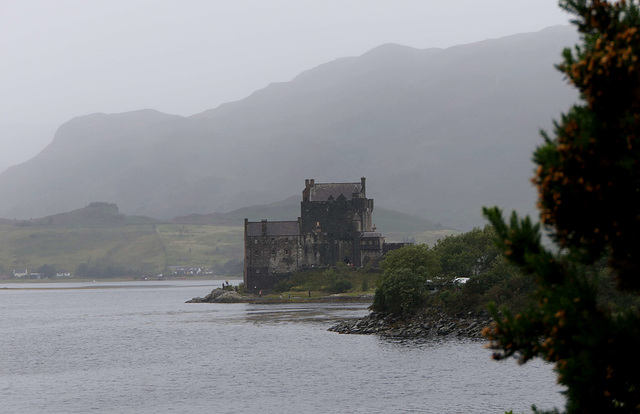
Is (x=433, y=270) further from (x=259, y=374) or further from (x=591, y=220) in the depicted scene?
(x=591, y=220)

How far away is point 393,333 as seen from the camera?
309 ft

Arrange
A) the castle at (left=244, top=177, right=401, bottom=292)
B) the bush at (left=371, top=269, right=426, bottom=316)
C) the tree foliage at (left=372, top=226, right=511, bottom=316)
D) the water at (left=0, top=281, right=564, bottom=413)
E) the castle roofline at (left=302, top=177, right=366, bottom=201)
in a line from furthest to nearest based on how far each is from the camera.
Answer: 1. the castle roofline at (left=302, top=177, right=366, bottom=201)
2. the castle at (left=244, top=177, right=401, bottom=292)
3. the bush at (left=371, top=269, right=426, bottom=316)
4. the tree foliage at (left=372, top=226, right=511, bottom=316)
5. the water at (left=0, top=281, right=564, bottom=413)

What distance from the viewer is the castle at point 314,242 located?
567ft

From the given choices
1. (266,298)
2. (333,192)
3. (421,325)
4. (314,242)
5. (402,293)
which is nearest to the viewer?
(421,325)

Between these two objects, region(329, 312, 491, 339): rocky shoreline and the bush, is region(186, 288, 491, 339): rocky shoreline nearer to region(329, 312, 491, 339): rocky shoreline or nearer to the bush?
region(329, 312, 491, 339): rocky shoreline

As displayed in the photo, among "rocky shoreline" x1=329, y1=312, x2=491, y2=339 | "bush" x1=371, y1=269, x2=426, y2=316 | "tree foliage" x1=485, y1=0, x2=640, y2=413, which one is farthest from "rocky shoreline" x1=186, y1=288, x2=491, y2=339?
"tree foliage" x1=485, y1=0, x2=640, y2=413

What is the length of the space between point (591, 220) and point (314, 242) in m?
159

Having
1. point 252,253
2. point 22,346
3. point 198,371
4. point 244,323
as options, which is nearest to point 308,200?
point 252,253

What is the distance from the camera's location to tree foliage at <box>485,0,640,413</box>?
15.6m

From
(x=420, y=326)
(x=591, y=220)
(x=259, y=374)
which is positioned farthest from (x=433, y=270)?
(x=591, y=220)

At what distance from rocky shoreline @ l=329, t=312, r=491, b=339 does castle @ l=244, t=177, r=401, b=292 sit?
69614 millimetres

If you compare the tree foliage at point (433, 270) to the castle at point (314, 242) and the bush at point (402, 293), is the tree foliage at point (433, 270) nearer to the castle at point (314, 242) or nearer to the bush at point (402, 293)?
the bush at point (402, 293)

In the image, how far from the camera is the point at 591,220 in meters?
16.0

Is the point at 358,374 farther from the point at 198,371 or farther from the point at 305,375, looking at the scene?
the point at 198,371
